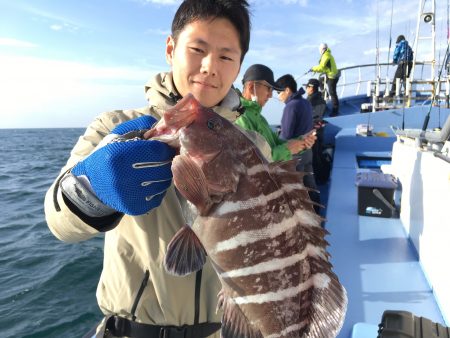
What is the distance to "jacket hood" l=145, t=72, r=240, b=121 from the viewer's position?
6.62 ft

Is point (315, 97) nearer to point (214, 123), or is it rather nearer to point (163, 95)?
point (163, 95)

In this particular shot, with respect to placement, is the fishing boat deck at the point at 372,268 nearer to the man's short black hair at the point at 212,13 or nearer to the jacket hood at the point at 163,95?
→ the jacket hood at the point at 163,95

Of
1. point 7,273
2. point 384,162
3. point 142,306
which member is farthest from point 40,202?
point 142,306

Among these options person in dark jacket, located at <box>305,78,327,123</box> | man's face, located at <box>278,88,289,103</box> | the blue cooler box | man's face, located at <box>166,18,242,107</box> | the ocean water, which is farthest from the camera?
person in dark jacket, located at <box>305,78,327,123</box>

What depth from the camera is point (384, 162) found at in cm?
802

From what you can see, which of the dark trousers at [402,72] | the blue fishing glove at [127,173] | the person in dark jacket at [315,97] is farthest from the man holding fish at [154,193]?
the dark trousers at [402,72]

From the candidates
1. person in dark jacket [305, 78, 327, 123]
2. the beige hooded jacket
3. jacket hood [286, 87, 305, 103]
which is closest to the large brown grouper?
the beige hooded jacket

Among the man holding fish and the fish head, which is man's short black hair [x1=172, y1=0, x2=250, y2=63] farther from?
the fish head

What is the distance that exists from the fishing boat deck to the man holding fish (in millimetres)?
1523

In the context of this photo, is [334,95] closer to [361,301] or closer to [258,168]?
[361,301]

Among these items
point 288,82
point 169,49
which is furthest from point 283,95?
point 169,49

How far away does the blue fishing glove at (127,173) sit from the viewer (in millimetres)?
1473

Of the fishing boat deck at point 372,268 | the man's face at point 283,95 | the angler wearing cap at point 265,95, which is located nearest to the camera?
the fishing boat deck at point 372,268

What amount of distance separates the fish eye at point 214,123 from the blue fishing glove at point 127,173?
204 millimetres
